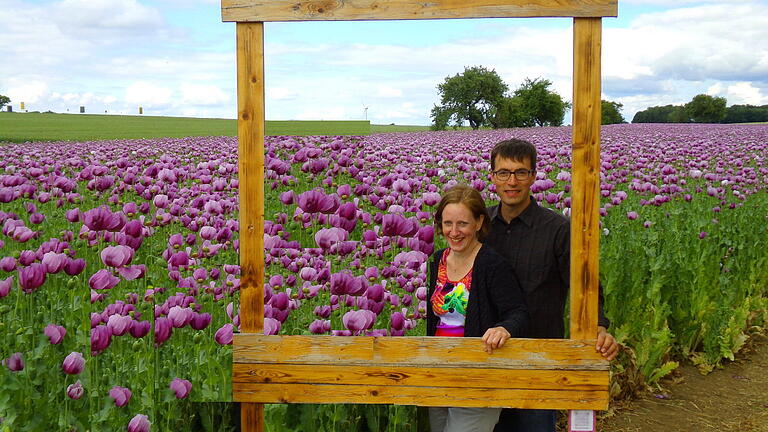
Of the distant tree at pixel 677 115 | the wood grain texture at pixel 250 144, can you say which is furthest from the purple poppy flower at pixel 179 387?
the distant tree at pixel 677 115

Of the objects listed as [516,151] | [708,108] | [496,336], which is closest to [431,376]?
[496,336]

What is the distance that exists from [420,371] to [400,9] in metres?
1.25

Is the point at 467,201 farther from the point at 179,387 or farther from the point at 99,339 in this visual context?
the point at 99,339

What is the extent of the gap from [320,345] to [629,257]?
325 centimetres

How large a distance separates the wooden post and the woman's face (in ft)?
2.11

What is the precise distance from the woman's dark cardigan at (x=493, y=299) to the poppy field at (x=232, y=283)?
30cm

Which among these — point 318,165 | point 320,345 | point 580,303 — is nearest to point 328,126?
point 318,165

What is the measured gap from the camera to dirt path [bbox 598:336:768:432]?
15.4 feet

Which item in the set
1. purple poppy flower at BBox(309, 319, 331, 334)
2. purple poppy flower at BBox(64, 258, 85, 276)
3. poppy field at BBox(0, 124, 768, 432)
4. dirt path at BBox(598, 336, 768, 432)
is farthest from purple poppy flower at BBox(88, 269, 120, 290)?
dirt path at BBox(598, 336, 768, 432)

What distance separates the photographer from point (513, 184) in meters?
2.87

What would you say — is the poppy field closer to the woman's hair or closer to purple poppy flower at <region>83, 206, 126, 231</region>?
purple poppy flower at <region>83, 206, 126, 231</region>

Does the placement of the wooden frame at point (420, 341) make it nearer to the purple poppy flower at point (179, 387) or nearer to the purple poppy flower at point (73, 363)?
the purple poppy flower at point (179, 387)

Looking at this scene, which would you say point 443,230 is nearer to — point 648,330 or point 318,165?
point 318,165

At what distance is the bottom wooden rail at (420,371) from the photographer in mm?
2766
